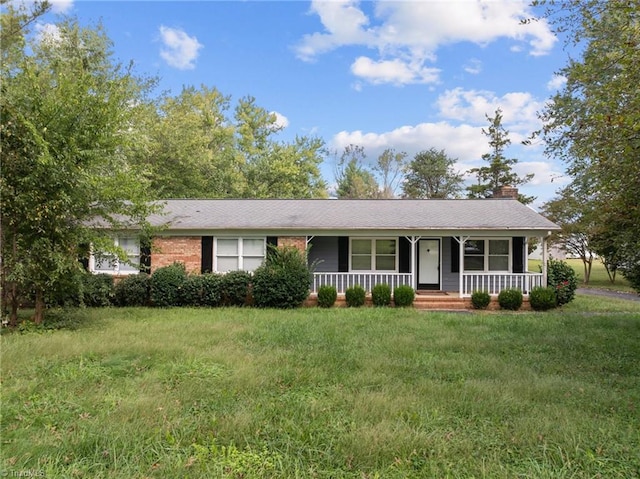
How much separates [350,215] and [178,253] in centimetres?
618

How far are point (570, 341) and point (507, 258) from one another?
658 cm

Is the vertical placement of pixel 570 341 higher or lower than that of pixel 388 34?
lower

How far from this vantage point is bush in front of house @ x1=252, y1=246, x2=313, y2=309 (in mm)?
11914

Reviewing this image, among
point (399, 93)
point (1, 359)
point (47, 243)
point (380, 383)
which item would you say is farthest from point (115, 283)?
point (399, 93)

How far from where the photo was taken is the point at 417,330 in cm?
845

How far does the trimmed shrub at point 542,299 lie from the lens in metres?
12.0

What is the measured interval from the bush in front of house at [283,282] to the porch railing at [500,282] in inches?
208

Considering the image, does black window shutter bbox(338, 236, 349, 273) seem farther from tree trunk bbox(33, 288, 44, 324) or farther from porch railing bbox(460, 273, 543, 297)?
tree trunk bbox(33, 288, 44, 324)

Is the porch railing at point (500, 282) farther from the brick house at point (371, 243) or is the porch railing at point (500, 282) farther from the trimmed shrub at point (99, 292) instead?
the trimmed shrub at point (99, 292)

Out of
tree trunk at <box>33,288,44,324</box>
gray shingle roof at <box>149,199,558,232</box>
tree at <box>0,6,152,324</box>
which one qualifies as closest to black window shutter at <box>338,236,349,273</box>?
gray shingle roof at <box>149,199,558,232</box>

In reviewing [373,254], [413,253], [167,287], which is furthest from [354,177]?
[167,287]

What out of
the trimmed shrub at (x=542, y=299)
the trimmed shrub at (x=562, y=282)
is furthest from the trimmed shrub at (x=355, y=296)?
the trimmed shrub at (x=562, y=282)

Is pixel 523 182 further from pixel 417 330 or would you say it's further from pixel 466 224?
pixel 417 330

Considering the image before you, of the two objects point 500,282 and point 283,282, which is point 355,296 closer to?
point 283,282
